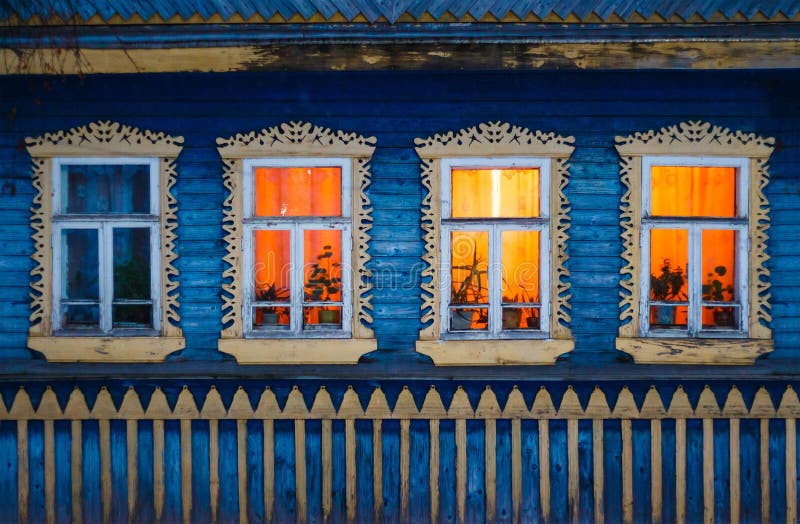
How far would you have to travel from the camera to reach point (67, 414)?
621cm

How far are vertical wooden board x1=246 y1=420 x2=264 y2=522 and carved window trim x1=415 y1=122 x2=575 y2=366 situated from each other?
141 cm

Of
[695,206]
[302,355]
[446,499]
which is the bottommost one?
[446,499]

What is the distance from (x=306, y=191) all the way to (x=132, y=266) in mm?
1474

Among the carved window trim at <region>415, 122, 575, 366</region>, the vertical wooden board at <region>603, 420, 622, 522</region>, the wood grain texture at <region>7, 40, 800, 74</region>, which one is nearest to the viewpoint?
the wood grain texture at <region>7, 40, 800, 74</region>

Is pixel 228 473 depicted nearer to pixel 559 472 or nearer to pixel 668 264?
pixel 559 472

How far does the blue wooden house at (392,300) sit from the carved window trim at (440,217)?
17 millimetres

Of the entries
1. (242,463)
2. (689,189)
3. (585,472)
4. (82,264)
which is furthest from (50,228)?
(689,189)

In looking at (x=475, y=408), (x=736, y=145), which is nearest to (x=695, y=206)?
(x=736, y=145)

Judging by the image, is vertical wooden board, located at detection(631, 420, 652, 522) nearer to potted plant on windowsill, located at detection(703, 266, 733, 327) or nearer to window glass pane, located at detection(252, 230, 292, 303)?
potted plant on windowsill, located at detection(703, 266, 733, 327)

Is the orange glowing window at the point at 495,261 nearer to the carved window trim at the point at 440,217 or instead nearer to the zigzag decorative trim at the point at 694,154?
the carved window trim at the point at 440,217

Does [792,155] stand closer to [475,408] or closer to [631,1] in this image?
[631,1]

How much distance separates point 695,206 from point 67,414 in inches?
201

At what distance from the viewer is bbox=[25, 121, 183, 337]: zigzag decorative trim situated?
6219mm

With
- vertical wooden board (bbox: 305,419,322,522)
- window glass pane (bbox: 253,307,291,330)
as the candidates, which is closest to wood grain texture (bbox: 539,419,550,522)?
vertical wooden board (bbox: 305,419,322,522)
